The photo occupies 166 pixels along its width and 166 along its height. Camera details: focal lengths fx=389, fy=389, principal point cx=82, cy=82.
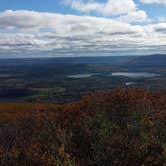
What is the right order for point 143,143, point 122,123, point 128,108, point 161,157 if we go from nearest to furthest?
1. point 161,157
2. point 143,143
3. point 122,123
4. point 128,108

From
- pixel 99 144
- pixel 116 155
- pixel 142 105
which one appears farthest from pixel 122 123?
pixel 116 155

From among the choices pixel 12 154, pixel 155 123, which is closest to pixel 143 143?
pixel 155 123

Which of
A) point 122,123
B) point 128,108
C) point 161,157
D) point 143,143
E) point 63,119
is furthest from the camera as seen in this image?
point 63,119

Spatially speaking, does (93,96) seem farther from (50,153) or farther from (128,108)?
(50,153)

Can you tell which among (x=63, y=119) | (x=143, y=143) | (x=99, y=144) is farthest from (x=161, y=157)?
(x=63, y=119)

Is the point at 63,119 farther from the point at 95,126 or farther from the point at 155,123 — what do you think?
the point at 155,123

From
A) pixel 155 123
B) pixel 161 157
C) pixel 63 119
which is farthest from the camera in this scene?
pixel 63 119

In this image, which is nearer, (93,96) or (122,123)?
(122,123)

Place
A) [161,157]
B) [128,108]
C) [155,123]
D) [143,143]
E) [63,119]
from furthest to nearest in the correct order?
[63,119] → [128,108] → [155,123] → [143,143] → [161,157]

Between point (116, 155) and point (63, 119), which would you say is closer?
point (116, 155)

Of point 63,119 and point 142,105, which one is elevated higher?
point 142,105
